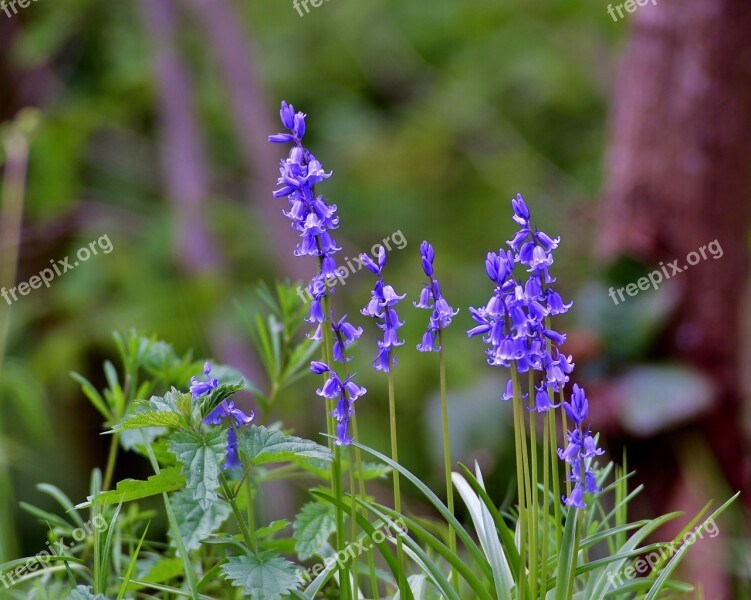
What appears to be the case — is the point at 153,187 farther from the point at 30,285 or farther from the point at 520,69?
the point at 520,69

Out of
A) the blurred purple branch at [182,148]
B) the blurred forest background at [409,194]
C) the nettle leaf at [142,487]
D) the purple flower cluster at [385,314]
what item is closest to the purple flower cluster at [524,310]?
the purple flower cluster at [385,314]

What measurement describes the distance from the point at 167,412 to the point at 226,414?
160 mm

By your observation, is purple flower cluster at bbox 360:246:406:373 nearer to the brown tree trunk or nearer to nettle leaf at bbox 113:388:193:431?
A: nettle leaf at bbox 113:388:193:431

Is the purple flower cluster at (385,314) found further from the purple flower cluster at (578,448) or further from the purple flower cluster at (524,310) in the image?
the purple flower cluster at (578,448)

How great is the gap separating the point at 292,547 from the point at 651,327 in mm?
3187

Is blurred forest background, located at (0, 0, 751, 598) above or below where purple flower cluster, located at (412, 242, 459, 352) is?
above

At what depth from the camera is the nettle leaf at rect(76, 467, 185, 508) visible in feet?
4.95

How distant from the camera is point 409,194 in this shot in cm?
814

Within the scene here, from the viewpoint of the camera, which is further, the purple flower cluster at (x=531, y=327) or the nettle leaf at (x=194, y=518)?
the nettle leaf at (x=194, y=518)

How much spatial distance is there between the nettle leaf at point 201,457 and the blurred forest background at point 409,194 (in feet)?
2.21

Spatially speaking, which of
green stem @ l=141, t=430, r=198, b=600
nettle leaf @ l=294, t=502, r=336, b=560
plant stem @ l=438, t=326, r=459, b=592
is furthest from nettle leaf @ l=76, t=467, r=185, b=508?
plant stem @ l=438, t=326, r=459, b=592

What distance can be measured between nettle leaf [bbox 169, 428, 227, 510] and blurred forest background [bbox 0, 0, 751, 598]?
0.67m

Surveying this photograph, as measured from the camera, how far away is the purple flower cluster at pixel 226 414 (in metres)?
1.60

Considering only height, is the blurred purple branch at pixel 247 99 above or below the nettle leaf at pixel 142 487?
above
